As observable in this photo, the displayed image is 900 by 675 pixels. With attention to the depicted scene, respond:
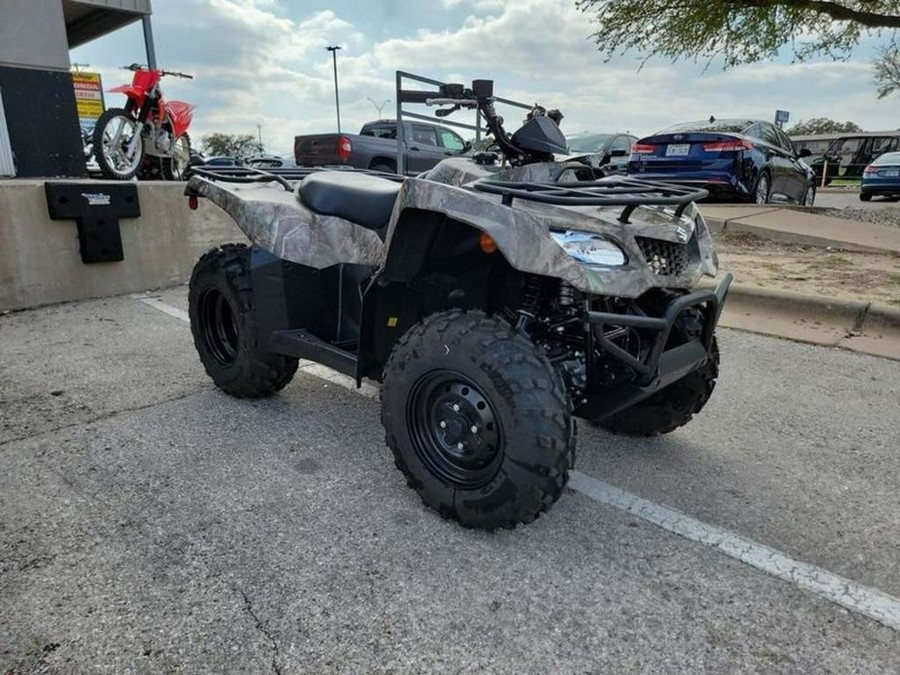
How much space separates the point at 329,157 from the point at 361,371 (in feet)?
39.0

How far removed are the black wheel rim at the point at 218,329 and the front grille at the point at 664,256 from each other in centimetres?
232

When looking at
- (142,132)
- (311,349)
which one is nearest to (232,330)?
(311,349)

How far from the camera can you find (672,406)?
115 inches

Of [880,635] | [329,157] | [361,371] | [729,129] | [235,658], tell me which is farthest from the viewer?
[329,157]

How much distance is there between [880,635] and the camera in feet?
5.99

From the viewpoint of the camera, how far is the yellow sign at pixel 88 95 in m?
19.3

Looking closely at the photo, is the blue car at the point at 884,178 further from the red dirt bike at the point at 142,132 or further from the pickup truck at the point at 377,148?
the red dirt bike at the point at 142,132

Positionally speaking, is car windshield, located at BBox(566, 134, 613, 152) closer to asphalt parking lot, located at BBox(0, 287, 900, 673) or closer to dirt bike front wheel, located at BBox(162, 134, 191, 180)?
dirt bike front wheel, located at BBox(162, 134, 191, 180)

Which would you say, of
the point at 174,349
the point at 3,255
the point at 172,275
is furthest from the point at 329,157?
the point at 174,349

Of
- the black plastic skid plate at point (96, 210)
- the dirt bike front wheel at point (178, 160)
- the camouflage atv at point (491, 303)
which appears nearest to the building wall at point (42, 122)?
the dirt bike front wheel at point (178, 160)

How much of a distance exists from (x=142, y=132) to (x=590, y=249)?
7.01 m

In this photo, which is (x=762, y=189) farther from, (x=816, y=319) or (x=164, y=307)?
(x=164, y=307)

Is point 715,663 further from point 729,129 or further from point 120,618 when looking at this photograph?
point 729,129

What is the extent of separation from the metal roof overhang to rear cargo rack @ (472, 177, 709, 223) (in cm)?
1009
